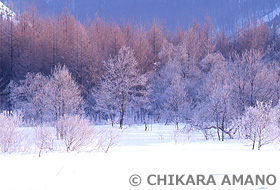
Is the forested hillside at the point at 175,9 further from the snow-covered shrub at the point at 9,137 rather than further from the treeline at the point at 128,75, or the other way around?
the snow-covered shrub at the point at 9,137

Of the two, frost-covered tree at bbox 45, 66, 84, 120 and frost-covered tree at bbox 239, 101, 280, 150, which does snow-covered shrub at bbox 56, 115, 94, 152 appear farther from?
frost-covered tree at bbox 45, 66, 84, 120

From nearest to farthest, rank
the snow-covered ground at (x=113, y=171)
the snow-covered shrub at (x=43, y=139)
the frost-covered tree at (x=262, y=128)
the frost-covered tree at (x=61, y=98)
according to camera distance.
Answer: the snow-covered ground at (x=113, y=171), the snow-covered shrub at (x=43, y=139), the frost-covered tree at (x=262, y=128), the frost-covered tree at (x=61, y=98)

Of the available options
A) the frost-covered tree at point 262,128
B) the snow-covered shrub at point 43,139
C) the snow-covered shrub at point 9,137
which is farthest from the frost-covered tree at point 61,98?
the frost-covered tree at point 262,128

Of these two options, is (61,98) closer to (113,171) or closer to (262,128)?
(262,128)

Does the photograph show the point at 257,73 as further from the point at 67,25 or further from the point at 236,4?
the point at 236,4

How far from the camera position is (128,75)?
91.5 ft

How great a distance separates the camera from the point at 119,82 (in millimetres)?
26812

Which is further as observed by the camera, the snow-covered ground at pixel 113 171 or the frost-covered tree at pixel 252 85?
the frost-covered tree at pixel 252 85

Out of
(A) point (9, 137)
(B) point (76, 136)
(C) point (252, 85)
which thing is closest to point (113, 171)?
(B) point (76, 136)

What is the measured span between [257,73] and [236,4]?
101433mm

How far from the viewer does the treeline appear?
23750 mm

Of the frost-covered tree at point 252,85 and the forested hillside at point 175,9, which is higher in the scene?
the forested hillside at point 175,9

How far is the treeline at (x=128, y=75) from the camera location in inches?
935

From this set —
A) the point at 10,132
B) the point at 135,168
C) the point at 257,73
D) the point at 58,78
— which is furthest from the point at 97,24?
the point at 135,168
